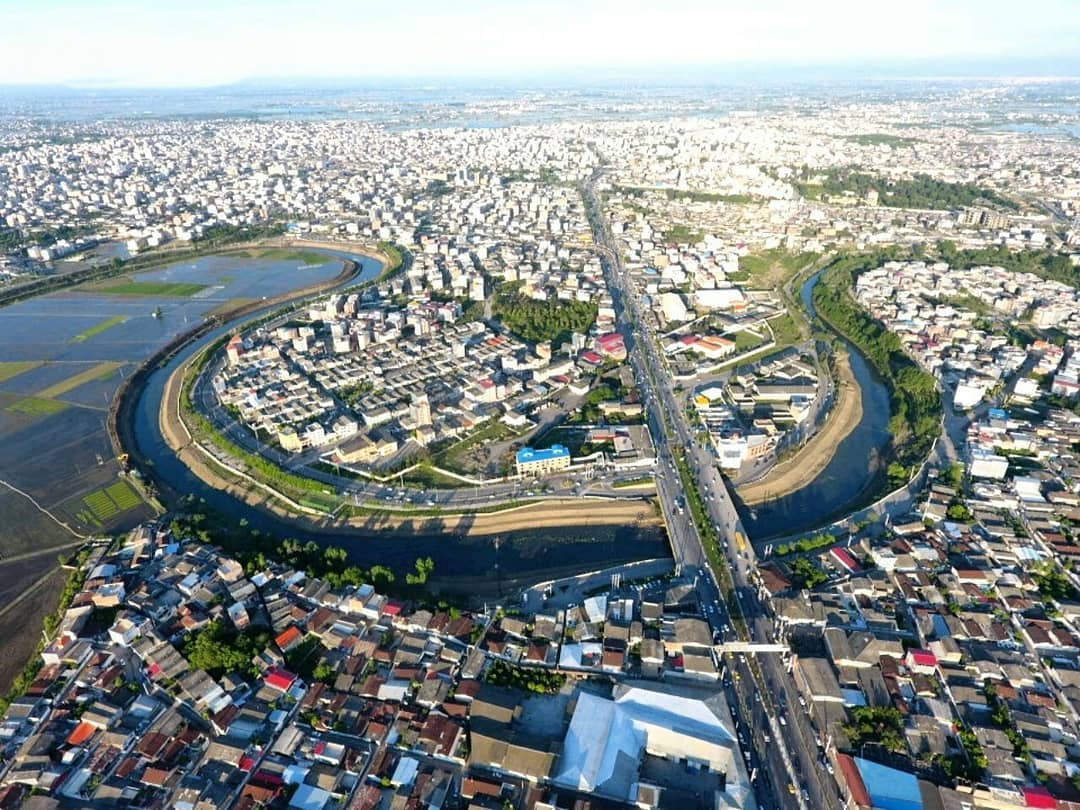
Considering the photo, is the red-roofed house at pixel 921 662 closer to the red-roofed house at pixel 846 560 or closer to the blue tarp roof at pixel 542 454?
the red-roofed house at pixel 846 560

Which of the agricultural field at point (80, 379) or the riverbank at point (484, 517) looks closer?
the riverbank at point (484, 517)

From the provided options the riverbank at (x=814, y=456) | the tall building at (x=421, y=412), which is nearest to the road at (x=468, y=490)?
the tall building at (x=421, y=412)

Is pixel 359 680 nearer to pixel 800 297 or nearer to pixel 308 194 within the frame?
pixel 800 297

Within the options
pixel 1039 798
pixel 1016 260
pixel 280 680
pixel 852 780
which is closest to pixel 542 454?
pixel 280 680

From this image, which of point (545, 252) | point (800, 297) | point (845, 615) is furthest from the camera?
point (545, 252)

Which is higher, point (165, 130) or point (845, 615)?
point (165, 130)

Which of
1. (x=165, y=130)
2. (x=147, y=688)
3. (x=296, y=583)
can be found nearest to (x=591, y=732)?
(x=296, y=583)

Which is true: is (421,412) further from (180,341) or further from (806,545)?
(180,341)
